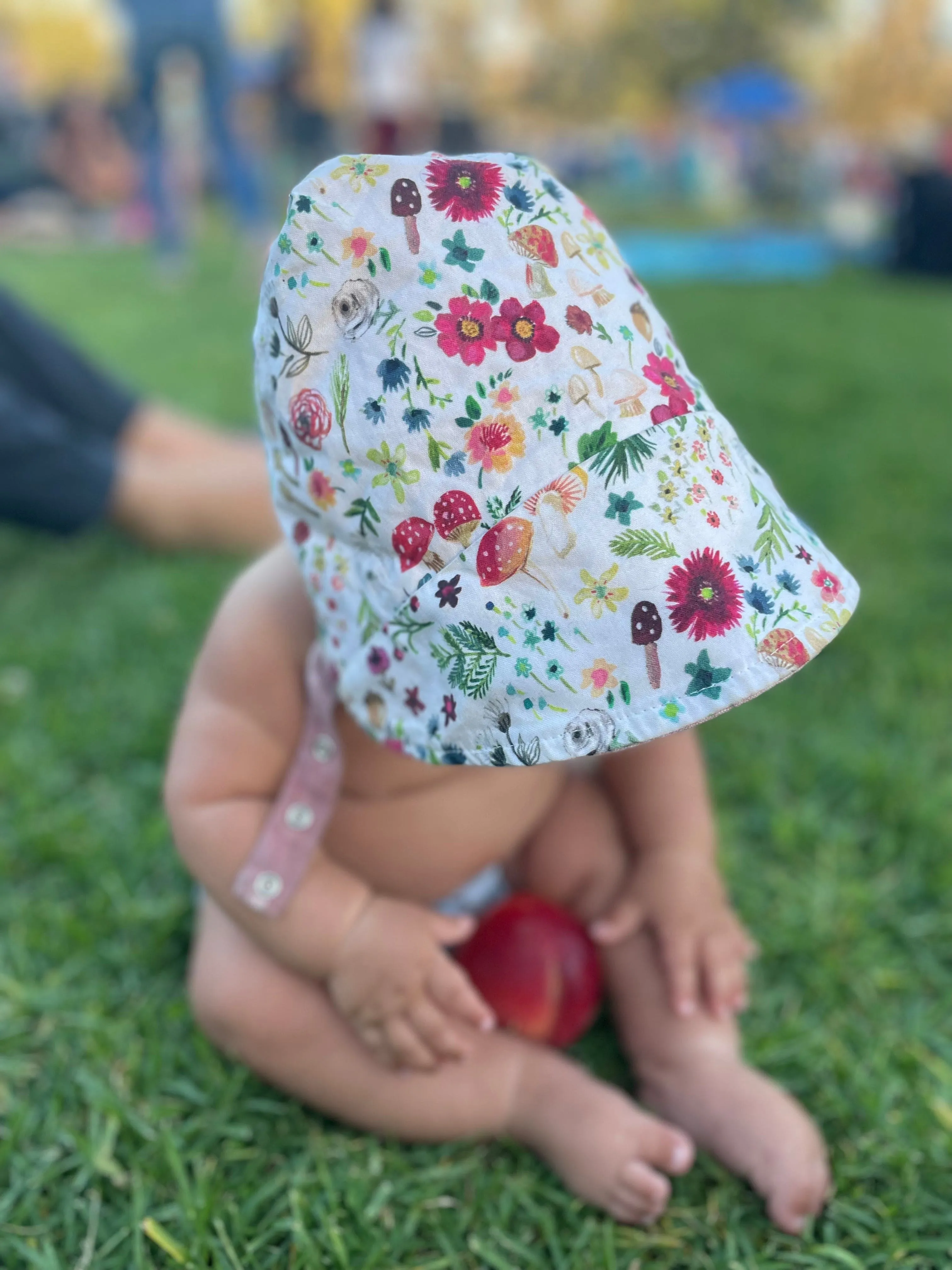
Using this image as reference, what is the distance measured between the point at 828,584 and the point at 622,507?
20 centimetres

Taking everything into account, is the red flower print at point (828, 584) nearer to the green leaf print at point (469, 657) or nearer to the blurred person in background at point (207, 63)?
the green leaf print at point (469, 657)

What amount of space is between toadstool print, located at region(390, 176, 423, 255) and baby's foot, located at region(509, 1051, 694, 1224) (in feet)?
2.90

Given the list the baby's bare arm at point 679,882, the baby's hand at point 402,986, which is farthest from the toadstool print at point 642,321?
the baby's hand at point 402,986

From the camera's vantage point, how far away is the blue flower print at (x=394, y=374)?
96 centimetres

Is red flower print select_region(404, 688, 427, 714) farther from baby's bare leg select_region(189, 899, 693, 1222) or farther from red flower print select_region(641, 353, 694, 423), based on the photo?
baby's bare leg select_region(189, 899, 693, 1222)

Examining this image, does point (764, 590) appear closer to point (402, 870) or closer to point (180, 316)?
point (402, 870)

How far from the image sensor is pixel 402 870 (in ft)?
4.37

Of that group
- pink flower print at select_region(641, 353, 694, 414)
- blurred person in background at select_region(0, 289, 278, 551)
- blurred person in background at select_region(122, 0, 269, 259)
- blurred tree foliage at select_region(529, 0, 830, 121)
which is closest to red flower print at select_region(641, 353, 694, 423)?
pink flower print at select_region(641, 353, 694, 414)

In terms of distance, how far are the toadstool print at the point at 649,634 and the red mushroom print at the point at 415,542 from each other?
Result: 0.55 feet

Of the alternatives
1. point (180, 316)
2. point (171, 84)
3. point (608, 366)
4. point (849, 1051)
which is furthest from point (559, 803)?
point (171, 84)

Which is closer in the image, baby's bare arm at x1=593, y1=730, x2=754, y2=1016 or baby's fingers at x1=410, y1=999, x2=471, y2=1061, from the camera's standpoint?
baby's fingers at x1=410, y1=999, x2=471, y2=1061

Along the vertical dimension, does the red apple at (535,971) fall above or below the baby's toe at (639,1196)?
above

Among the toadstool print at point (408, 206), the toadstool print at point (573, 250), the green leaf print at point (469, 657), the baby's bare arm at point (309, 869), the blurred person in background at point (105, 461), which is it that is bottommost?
the blurred person in background at point (105, 461)

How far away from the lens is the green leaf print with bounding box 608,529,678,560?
93cm
